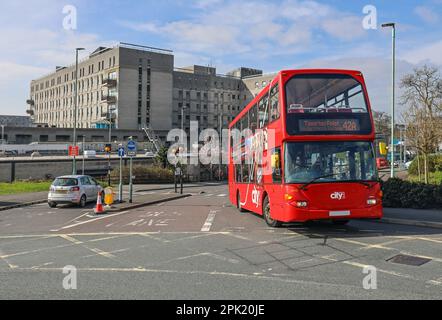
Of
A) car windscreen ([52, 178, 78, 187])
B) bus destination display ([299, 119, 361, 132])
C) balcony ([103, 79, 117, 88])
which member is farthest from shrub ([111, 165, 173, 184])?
balcony ([103, 79, 117, 88])

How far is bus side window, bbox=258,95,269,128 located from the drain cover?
590cm

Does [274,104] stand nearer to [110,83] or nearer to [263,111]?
[263,111]

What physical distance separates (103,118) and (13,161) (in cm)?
5509

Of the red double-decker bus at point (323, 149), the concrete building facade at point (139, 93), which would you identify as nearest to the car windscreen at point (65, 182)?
the red double-decker bus at point (323, 149)

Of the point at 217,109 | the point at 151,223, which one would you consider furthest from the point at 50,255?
the point at 217,109

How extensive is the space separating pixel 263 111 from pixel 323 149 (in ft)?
10.2

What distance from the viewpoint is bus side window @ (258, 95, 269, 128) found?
13.5m

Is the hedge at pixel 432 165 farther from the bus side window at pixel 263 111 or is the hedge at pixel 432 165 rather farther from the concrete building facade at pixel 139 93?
the concrete building facade at pixel 139 93

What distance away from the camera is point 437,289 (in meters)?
6.48

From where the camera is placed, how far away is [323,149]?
1145cm

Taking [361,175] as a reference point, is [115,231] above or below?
below

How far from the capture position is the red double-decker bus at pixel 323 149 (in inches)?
445

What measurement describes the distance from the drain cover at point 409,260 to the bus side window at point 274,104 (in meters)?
4.91
